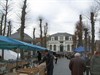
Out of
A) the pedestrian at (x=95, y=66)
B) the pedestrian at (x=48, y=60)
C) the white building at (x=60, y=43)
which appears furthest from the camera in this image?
the white building at (x=60, y=43)

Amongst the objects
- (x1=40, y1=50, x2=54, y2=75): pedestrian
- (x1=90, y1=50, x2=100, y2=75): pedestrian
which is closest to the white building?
(x1=40, y1=50, x2=54, y2=75): pedestrian

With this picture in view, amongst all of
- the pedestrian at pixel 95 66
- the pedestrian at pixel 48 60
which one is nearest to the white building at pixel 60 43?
the pedestrian at pixel 48 60

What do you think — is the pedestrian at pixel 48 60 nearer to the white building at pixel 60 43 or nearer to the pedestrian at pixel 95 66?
the pedestrian at pixel 95 66

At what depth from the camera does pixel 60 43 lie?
7072 inches

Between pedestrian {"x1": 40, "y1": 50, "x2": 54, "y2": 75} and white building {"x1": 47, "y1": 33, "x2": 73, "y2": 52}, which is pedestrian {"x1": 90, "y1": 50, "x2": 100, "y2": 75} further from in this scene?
white building {"x1": 47, "y1": 33, "x2": 73, "y2": 52}

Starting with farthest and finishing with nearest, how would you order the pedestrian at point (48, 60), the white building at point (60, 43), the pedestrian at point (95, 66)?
the white building at point (60, 43) < the pedestrian at point (48, 60) < the pedestrian at point (95, 66)

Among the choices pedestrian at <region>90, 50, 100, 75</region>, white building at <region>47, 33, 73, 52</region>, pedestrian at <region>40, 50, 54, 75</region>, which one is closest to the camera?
pedestrian at <region>90, 50, 100, 75</region>

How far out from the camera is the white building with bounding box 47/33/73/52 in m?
176

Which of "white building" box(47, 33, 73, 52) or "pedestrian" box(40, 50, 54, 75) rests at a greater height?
"white building" box(47, 33, 73, 52)

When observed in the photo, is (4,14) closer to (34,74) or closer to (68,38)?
(34,74)

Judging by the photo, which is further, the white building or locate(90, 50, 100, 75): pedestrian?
the white building

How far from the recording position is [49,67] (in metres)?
17.3

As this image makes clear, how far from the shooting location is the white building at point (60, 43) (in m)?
176

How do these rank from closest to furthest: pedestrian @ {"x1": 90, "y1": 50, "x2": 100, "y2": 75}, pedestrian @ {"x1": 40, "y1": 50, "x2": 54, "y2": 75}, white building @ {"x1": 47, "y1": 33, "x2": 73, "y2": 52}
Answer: pedestrian @ {"x1": 90, "y1": 50, "x2": 100, "y2": 75}, pedestrian @ {"x1": 40, "y1": 50, "x2": 54, "y2": 75}, white building @ {"x1": 47, "y1": 33, "x2": 73, "y2": 52}
